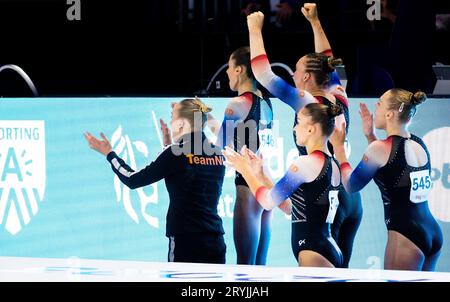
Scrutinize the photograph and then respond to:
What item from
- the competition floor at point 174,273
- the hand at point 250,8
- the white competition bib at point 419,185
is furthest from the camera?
the hand at point 250,8

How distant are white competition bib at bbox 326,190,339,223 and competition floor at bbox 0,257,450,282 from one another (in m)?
0.32

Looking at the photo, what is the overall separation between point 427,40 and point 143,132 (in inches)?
82.9

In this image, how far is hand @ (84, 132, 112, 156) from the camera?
6.90 meters

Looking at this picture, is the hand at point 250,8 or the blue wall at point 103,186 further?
the hand at point 250,8

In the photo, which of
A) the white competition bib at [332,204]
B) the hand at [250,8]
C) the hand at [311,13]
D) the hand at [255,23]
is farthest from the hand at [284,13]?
the white competition bib at [332,204]

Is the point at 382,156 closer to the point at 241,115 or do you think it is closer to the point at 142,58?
the point at 241,115

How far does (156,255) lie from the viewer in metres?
6.84

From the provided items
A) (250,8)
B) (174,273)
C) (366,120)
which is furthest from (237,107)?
(250,8)

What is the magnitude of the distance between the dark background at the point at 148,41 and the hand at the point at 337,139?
6.69ft

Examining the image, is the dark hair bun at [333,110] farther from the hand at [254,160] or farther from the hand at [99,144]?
the hand at [99,144]

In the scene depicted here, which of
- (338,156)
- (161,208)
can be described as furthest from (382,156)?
(161,208)

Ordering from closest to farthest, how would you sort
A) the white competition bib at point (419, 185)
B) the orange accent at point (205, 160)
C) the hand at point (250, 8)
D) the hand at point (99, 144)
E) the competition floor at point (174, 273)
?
the competition floor at point (174, 273) → the white competition bib at point (419, 185) → the orange accent at point (205, 160) → the hand at point (99, 144) → the hand at point (250, 8)

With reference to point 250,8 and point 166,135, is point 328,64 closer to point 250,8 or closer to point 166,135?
point 166,135

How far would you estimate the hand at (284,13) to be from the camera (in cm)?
900
